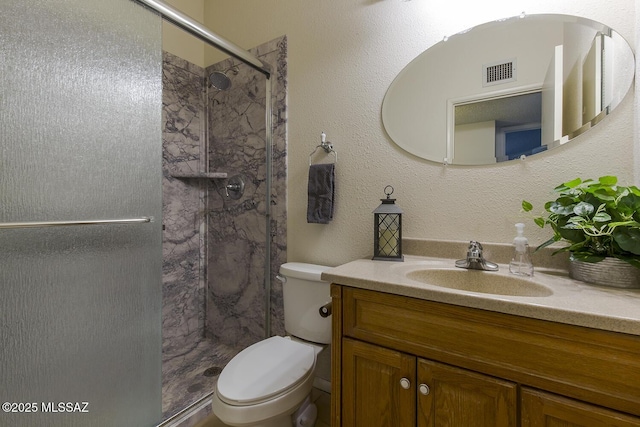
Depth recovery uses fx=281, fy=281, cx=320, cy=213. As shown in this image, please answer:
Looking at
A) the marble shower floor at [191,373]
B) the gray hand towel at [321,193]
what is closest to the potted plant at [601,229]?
the gray hand towel at [321,193]

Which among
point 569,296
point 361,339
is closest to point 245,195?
point 361,339

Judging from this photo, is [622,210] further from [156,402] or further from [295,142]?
[156,402]

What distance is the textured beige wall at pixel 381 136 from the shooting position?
102 centimetres

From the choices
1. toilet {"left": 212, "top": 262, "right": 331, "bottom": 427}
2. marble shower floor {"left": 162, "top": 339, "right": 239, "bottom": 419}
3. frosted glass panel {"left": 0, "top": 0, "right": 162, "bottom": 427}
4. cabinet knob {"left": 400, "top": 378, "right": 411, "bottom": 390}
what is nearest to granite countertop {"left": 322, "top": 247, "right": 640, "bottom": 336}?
cabinet knob {"left": 400, "top": 378, "right": 411, "bottom": 390}

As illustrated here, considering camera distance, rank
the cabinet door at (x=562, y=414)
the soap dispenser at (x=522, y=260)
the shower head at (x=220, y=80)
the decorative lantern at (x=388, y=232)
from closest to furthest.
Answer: the cabinet door at (x=562, y=414) < the soap dispenser at (x=522, y=260) < the decorative lantern at (x=388, y=232) < the shower head at (x=220, y=80)

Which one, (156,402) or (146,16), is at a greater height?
(146,16)

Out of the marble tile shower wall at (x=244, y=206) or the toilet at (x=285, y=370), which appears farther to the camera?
the marble tile shower wall at (x=244, y=206)

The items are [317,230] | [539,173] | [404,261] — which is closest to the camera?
[539,173]

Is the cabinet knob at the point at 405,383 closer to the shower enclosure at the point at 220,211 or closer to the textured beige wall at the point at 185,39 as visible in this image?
the shower enclosure at the point at 220,211

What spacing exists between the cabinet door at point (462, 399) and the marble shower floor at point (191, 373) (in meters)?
1.27

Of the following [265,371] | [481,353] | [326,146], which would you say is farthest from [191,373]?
[481,353]

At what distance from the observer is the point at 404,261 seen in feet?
3.99

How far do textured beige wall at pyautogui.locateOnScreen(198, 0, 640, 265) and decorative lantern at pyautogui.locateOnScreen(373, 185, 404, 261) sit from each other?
0.11 m

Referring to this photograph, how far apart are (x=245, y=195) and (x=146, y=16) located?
1.07 m
